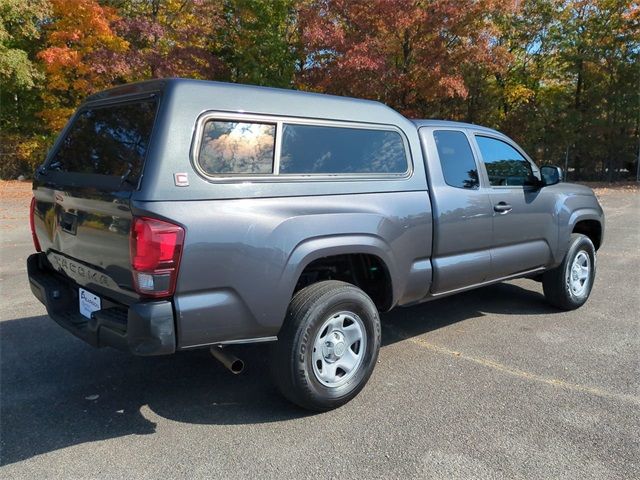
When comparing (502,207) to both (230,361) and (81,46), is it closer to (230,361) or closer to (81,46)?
(230,361)

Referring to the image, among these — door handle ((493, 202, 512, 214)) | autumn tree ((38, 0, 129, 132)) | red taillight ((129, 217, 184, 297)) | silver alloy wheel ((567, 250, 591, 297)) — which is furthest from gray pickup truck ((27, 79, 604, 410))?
autumn tree ((38, 0, 129, 132))

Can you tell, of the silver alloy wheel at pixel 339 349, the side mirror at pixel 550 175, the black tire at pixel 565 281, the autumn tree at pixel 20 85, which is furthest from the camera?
the autumn tree at pixel 20 85

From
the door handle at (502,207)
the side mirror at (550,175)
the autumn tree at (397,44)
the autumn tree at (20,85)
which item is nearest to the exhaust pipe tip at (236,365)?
the door handle at (502,207)

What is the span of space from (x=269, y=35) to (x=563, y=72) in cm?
1314

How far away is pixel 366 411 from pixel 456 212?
172 cm

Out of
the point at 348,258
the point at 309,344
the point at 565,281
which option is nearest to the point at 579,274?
the point at 565,281

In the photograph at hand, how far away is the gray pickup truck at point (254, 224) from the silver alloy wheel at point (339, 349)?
1 centimetres

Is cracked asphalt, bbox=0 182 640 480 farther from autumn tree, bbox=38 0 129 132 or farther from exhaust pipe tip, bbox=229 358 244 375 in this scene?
Answer: autumn tree, bbox=38 0 129 132

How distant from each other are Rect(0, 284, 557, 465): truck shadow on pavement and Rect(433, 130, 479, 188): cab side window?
4.74 feet

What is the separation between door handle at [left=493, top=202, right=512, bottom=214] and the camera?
4512 mm

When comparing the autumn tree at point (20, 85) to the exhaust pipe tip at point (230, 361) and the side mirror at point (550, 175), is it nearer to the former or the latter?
the side mirror at point (550, 175)

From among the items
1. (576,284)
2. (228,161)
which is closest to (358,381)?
(228,161)

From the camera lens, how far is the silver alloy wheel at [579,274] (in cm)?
542

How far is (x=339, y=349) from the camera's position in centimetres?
342
